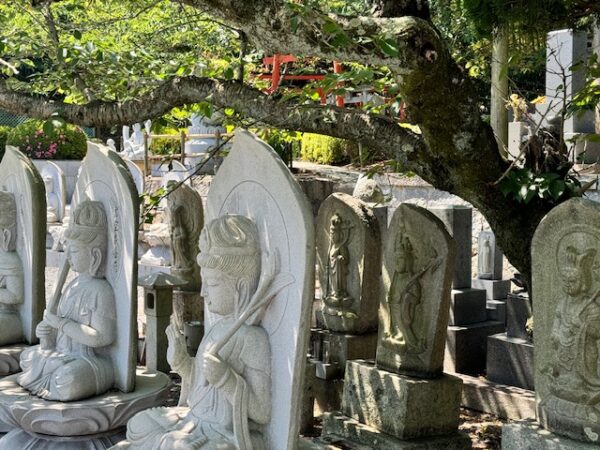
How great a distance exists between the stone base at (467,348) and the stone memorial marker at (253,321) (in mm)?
3539

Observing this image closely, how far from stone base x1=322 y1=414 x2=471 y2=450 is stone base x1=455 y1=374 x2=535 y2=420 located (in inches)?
38.5

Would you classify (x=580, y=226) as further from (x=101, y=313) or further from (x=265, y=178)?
(x=101, y=313)

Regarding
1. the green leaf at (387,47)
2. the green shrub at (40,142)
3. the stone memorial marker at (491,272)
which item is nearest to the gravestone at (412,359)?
the green leaf at (387,47)

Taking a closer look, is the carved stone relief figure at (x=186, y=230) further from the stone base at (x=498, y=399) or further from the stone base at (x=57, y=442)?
the stone base at (x=57, y=442)

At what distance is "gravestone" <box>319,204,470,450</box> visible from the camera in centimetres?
524

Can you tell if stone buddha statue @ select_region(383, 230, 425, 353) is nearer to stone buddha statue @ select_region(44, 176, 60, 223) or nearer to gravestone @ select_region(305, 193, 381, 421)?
gravestone @ select_region(305, 193, 381, 421)

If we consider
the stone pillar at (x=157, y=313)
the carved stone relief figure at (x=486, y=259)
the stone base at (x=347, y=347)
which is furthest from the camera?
the carved stone relief figure at (x=486, y=259)

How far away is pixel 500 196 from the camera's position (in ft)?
16.1

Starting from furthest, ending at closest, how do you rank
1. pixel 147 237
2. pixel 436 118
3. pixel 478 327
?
pixel 147 237
pixel 478 327
pixel 436 118

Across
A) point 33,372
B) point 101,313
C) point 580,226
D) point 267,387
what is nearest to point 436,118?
point 580,226

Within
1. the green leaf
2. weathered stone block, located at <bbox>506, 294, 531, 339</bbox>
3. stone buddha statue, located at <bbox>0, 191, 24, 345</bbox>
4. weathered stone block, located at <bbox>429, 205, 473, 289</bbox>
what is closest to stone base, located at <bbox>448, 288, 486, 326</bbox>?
weathered stone block, located at <bbox>429, 205, 473, 289</bbox>

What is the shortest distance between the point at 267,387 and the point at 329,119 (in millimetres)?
1824

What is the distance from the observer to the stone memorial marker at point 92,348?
16.6ft

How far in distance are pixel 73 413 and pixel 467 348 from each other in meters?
3.57
